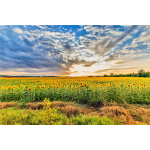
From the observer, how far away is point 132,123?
102 inches
